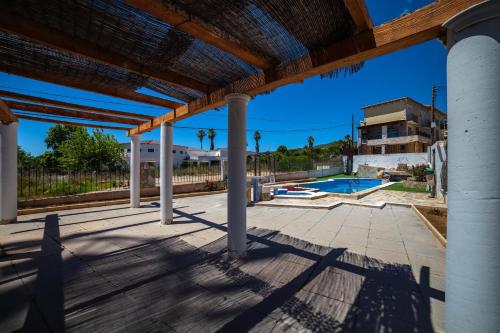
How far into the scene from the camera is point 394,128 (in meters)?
33.7

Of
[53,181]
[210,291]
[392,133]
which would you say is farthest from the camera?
[392,133]

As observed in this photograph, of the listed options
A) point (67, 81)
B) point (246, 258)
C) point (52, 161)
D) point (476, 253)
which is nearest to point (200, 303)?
point (246, 258)

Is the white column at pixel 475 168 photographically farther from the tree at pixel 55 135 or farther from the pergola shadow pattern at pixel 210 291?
the tree at pixel 55 135

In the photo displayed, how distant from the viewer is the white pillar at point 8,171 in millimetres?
6336

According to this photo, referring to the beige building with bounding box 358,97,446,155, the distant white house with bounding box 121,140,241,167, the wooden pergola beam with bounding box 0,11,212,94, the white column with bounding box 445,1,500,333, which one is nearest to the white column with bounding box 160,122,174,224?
the wooden pergola beam with bounding box 0,11,212,94

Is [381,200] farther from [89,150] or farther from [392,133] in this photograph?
[392,133]

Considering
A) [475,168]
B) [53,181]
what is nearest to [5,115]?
[53,181]

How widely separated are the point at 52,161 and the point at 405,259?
41043 millimetres

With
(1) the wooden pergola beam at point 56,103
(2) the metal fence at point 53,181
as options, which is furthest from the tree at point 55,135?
(1) the wooden pergola beam at point 56,103

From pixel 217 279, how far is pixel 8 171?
7417 mm

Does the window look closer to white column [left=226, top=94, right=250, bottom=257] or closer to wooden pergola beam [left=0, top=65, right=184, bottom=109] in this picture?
wooden pergola beam [left=0, top=65, right=184, bottom=109]

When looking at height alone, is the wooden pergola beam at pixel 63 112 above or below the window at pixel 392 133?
below

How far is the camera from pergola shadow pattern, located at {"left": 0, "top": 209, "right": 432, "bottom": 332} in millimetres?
2422

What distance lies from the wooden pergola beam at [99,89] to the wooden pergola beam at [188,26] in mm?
2893
